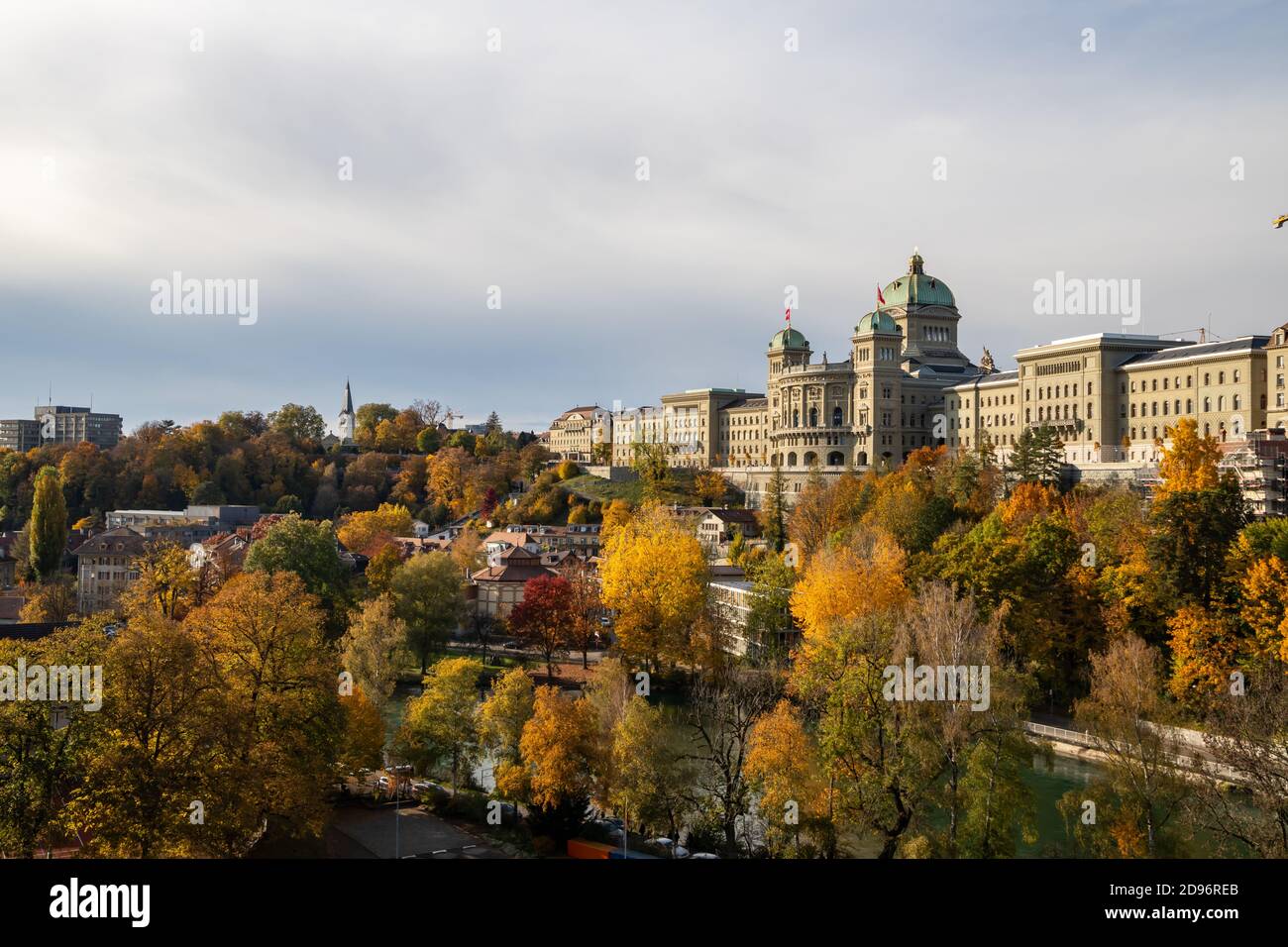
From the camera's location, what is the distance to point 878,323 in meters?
87.9

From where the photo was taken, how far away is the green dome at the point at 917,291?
95.2 metres

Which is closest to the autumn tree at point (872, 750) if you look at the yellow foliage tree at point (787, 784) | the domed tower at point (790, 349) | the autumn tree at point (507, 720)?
the yellow foliage tree at point (787, 784)

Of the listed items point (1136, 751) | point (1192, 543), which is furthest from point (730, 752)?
point (1192, 543)

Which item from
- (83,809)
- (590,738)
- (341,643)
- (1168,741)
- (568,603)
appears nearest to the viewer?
(83,809)

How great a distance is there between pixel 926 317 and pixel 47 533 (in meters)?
68.2

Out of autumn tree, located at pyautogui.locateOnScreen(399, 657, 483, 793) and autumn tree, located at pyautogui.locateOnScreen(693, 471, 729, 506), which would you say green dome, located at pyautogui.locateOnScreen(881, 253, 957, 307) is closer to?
autumn tree, located at pyautogui.locateOnScreen(693, 471, 729, 506)

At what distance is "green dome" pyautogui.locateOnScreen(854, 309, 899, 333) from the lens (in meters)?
87.9

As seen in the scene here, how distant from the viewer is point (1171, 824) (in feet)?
76.7

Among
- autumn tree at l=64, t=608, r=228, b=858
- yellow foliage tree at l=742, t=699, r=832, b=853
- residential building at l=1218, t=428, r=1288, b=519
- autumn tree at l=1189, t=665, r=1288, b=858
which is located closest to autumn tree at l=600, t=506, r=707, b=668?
yellow foliage tree at l=742, t=699, r=832, b=853

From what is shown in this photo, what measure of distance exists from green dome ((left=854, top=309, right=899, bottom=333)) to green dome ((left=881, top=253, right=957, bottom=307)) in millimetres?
6558
